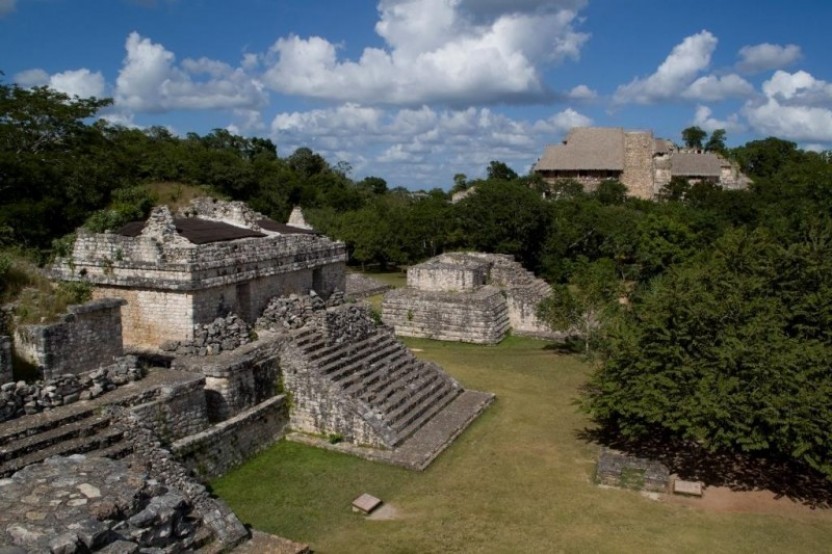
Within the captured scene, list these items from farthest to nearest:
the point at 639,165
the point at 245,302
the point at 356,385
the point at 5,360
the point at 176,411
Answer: the point at 639,165, the point at 245,302, the point at 356,385, the point at 176,411, the point at 5,360

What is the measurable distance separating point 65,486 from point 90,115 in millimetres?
23295

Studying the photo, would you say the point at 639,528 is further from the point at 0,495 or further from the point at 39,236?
the point at 39,236

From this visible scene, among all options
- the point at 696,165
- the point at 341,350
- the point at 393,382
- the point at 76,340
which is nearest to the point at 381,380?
the point at 393,382

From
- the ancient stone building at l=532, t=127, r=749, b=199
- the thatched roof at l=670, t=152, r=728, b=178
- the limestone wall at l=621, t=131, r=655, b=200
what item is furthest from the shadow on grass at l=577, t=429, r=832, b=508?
the thatched roof at l=670, t=152, r=728, b=178

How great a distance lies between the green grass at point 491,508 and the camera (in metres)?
9.58

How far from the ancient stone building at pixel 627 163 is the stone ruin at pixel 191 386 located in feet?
137

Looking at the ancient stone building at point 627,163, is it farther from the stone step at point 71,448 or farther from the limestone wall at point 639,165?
the stone step at point 71,448

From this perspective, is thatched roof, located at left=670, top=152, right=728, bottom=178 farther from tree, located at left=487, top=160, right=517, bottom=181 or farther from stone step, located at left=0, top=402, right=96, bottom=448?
stone step, located at left=0, top=402, right=96, bottom=448

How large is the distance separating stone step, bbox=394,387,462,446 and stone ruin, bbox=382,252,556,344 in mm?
6382

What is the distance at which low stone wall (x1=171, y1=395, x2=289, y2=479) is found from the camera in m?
10.9

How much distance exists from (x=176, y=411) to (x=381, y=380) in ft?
15.6

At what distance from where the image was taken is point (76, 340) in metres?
11.1

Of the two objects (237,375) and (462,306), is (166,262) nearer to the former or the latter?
(237,375)

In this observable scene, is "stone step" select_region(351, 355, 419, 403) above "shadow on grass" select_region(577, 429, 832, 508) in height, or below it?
above
